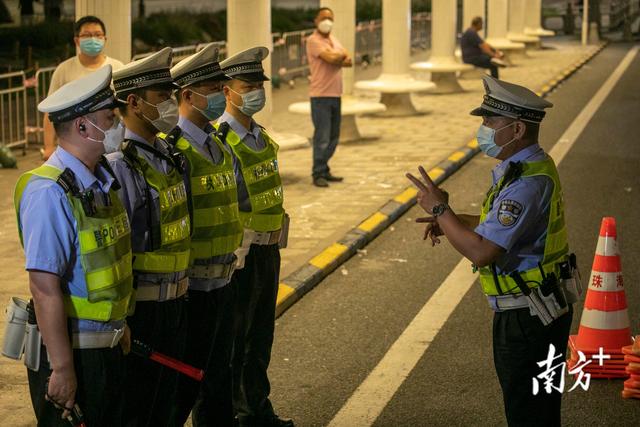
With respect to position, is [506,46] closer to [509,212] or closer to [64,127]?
[509,212]

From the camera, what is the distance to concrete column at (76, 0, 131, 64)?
12.0 meters

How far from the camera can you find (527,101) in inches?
230

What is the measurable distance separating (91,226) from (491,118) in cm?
206

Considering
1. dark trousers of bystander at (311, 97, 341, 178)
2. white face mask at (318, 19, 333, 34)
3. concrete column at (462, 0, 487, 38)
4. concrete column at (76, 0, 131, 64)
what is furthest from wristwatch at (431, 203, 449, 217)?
concrete column at (462, 0, 487, 38)

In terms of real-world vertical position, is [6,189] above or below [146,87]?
below

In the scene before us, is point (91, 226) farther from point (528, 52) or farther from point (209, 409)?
point (528, 52)

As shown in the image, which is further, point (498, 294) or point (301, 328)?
point (301, 328)

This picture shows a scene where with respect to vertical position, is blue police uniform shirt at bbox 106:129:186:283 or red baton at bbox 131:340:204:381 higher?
blue police uniform shirt at bbox 106:129:186:283

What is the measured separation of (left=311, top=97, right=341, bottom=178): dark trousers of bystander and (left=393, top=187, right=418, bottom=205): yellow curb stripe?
97 cm

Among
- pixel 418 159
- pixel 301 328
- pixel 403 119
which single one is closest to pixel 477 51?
pixel 403 119

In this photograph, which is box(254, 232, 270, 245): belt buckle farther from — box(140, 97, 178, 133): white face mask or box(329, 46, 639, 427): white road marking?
box(140, 97, 178, 133): white face mask

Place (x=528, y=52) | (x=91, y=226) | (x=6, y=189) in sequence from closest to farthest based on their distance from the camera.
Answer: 1. (x=91, y=226)
2. (x=6, y=189)
3. (x=528, y=52)

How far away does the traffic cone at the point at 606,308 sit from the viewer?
26.5ft

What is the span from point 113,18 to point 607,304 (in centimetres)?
598
